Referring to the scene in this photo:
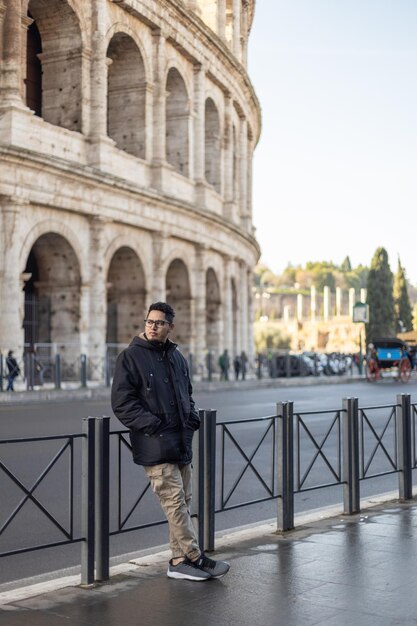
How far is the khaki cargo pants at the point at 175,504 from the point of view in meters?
5.36

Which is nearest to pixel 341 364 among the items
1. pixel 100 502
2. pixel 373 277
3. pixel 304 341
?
pixel 373 277

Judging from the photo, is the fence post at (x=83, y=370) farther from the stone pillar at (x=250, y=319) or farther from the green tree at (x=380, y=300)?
the green tree at (x=380, y=300)

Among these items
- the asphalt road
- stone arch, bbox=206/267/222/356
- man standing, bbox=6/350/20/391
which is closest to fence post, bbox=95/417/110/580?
the asphalt road

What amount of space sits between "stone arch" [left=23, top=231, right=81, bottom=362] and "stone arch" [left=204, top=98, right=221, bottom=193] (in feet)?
39.3

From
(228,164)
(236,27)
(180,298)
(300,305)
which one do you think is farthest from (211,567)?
(300,305)

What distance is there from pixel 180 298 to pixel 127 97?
24.9ft

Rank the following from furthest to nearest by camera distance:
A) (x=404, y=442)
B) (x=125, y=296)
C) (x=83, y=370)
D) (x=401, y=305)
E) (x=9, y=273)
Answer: (x=401, y=305) → (x=125, y=296) → (x=83, y=370) → (x=9, y=273) → (x=404, y=442)

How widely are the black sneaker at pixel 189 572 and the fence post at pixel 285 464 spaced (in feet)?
5.15

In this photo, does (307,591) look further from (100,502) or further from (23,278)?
(23,278)

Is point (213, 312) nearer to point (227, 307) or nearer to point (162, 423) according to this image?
point (227, 307)

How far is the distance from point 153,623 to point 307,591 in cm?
100

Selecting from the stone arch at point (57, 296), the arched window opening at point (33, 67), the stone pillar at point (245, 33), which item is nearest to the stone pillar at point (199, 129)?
the arched window opening at point (33, 67)

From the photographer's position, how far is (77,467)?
1040 cm

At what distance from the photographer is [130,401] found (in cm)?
530
